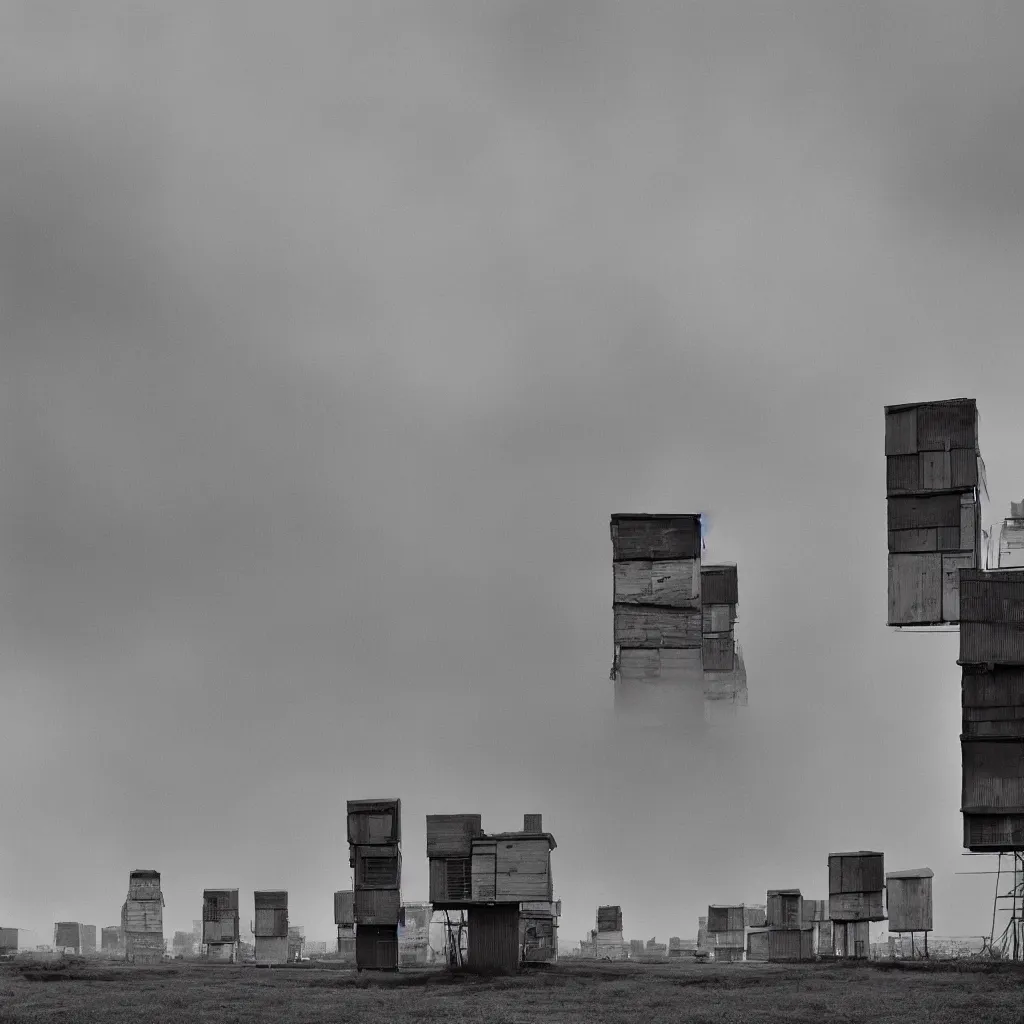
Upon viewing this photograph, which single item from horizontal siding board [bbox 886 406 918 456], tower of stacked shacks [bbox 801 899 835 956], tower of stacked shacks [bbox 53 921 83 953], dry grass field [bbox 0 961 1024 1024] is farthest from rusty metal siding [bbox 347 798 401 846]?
tower of stacked shacks [bbox 53 921 83 953]

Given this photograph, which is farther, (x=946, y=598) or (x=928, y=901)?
(x=928, y=901)

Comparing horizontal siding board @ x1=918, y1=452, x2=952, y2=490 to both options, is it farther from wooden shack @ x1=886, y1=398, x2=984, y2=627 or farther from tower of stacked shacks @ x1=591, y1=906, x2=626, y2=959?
tower of stacked shacks @ x1=591, y1=906, x2=626, y2=959

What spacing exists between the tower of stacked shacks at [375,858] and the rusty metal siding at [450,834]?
2.14 metres

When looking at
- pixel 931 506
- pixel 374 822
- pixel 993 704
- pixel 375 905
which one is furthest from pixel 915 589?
pixel 375 905

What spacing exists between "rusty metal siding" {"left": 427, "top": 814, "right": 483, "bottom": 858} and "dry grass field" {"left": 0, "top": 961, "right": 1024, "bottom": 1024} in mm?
4180

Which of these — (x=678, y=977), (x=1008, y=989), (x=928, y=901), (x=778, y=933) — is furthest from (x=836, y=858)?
(x=1008, y=989)

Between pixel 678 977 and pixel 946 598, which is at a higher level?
pixel 946 598

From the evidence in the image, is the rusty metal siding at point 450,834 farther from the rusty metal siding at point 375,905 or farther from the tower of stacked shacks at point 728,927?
the tower of stacked shacks at point 728,927

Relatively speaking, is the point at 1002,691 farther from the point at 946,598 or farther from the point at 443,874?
the point at 443,874

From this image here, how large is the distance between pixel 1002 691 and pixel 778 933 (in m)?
35.4

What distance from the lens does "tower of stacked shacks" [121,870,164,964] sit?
7969 centimetres

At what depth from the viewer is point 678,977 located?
51.7 m

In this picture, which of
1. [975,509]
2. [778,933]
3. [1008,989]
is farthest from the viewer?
[778,933]

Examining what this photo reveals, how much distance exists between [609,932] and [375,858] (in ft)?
157
